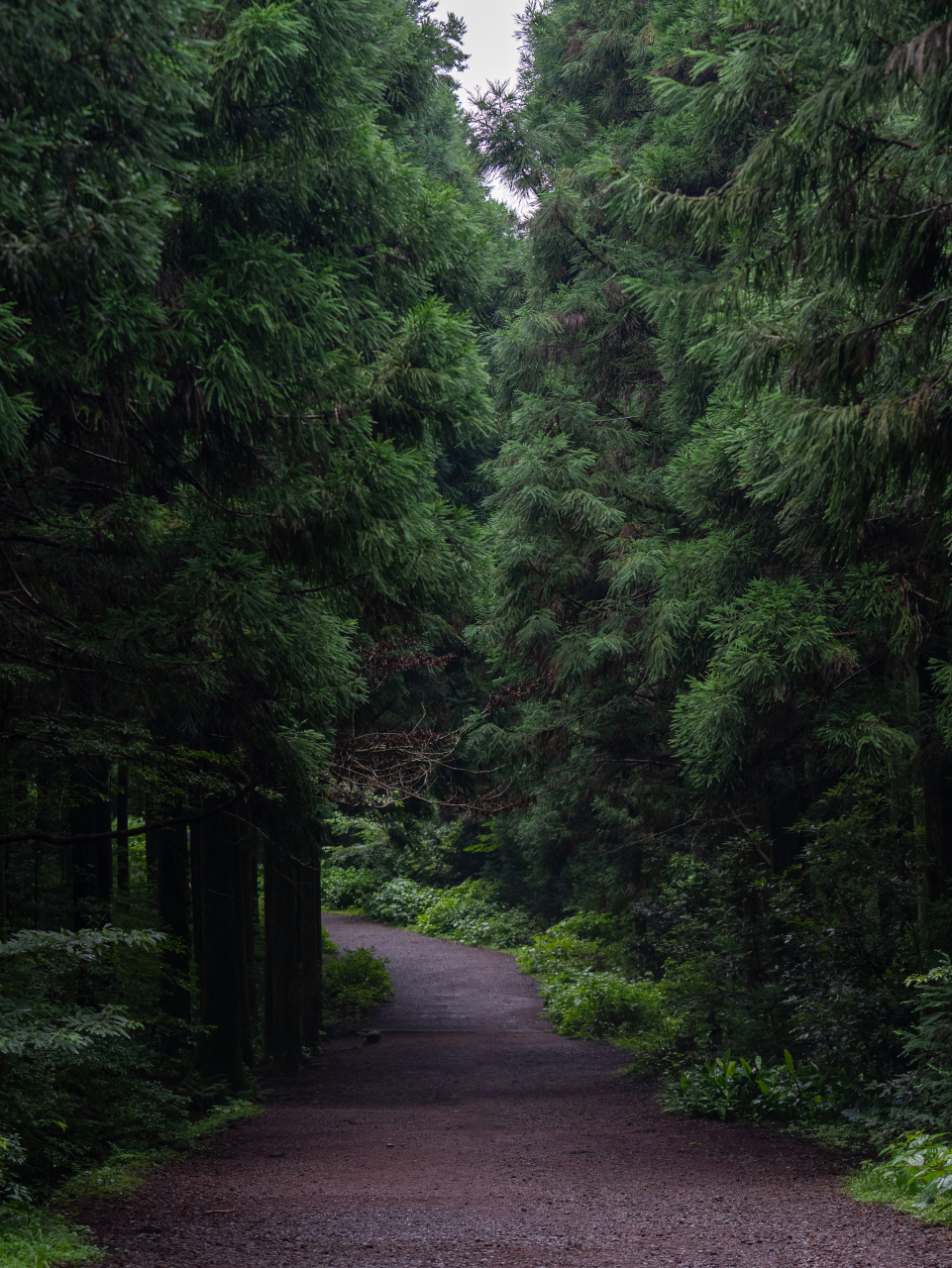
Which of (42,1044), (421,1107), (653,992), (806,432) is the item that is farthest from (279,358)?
(653,992)

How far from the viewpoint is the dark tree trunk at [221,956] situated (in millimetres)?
10344

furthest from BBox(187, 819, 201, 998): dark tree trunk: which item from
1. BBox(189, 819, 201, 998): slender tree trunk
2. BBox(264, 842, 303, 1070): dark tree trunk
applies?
BBox(264, 842, 303, 1070): dark tree trunk

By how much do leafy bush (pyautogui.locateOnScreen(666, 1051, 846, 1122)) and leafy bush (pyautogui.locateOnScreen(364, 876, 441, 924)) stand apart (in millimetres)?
21848

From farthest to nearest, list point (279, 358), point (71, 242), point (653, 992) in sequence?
point (653, 992)
point (279, 358)
point (71, 242)

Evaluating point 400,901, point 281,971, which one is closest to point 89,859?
point 281,971

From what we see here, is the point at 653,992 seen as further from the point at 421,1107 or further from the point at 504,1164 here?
the point at 504,1164

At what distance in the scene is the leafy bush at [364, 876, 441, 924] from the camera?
32.5m

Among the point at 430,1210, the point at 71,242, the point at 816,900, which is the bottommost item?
the point at 430,1210

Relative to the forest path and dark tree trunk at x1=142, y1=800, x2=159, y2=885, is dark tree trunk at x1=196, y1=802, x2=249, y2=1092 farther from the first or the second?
dark tree trunk at x1=142, y1=800, x2=159, y2=885

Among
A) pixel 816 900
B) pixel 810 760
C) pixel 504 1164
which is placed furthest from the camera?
pixel 810 760

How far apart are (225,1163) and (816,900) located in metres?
5.59

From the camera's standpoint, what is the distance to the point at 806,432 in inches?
228

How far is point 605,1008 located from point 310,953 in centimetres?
503

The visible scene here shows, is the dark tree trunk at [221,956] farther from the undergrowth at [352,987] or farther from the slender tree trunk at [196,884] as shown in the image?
the undergrowth at [352,987]
